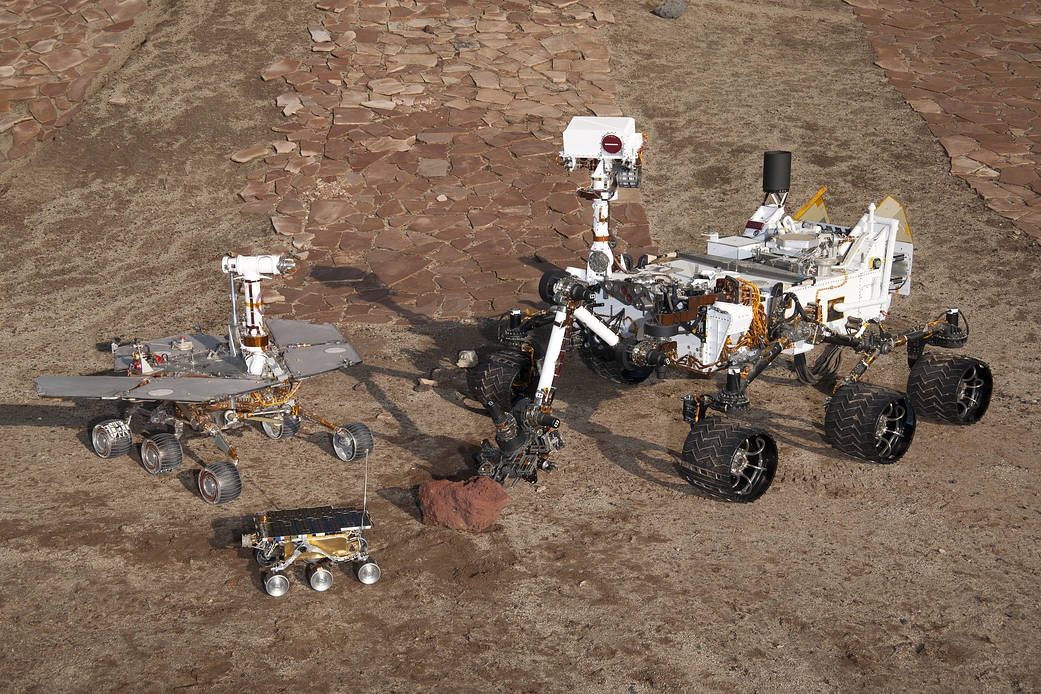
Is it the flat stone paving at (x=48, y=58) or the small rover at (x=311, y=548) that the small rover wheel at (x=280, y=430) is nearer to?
the small rover at (x=311, y=548)

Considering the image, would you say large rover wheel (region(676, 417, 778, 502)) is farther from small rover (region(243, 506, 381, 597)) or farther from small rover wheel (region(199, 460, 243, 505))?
small rover wheel (region(199, 460, 243, 505))

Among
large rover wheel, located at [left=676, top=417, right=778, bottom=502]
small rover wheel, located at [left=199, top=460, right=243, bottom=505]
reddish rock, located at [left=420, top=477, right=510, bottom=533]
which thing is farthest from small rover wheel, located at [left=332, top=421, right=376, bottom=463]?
large rover wheel, located at [left=676, top=417, right=778, bottom=502]

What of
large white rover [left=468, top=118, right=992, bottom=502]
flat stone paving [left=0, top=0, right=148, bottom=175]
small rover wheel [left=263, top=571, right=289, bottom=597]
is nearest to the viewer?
small rover wheel [left=263, top=571, right=289, bottom=597]

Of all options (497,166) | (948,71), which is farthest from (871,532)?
(948,71)

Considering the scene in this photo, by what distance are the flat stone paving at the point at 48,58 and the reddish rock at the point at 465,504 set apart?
1227 centimetres

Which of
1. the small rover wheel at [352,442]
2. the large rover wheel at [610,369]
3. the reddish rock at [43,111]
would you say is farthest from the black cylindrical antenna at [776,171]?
the reddish rock at [43,111]

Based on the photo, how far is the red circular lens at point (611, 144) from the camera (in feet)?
29.2

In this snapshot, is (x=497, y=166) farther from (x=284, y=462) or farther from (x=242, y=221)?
(x=284, y=462)

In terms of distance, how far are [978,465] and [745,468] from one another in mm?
2279

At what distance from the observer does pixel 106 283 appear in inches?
558

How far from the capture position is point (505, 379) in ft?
33.0

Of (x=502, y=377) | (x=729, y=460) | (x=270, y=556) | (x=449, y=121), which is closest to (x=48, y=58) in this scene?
(x=449, y=121)

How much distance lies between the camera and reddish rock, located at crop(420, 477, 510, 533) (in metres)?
7.97

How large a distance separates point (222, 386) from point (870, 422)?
5.37 m
